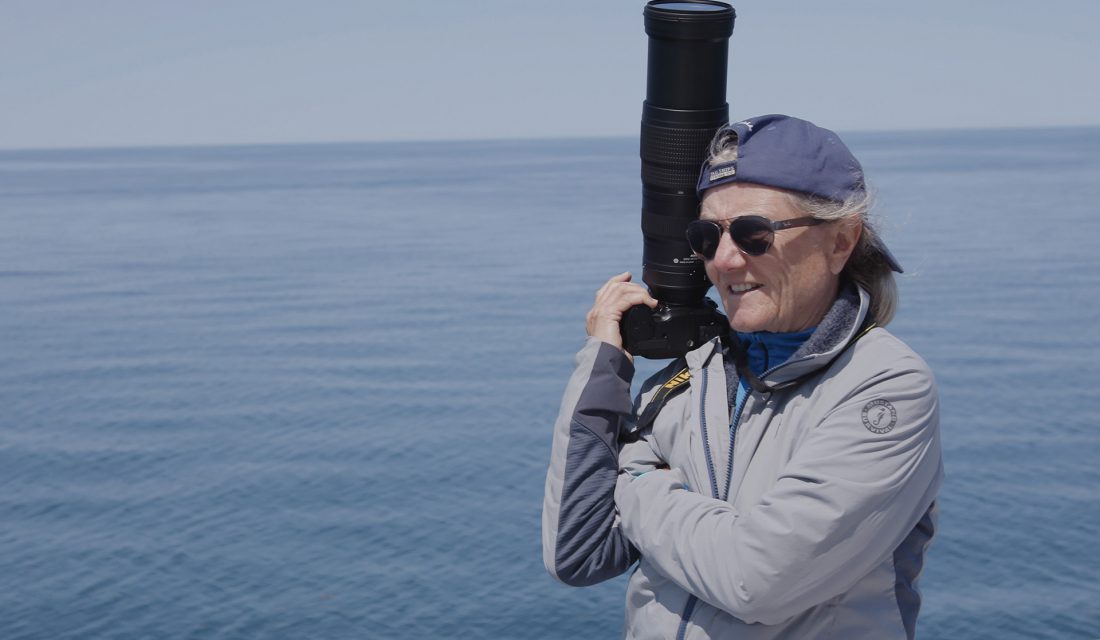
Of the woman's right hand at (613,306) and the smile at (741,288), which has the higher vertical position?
the smile at (741,288)

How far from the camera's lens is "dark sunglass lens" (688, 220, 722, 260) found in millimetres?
2334

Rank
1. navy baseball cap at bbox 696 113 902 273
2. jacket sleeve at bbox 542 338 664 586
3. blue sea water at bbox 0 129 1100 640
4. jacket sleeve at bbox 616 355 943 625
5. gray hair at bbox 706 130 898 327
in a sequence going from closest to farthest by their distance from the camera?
jacket sleeve at bbox 616 355 943 625, navy baseball cap at bbox 696 113 902 273, gray hair at bbox 706 130 898 327, jacket sleeve at bbox 542 338 664 586, blue sea water at bbox 0 129 1100 640

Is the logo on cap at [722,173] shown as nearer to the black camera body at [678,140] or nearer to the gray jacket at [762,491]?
the black camera body at [678,140]

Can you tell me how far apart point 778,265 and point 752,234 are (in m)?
0.09

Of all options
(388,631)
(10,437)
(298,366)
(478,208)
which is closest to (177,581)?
(388,631)

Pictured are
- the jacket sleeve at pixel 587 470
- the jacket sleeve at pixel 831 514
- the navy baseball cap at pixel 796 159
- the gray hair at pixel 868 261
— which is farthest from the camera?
the jacket sleeve at pixel 587 470

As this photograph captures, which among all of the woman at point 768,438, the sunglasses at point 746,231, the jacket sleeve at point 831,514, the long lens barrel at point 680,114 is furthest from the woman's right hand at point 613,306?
the jacket sleeve at point 831,514

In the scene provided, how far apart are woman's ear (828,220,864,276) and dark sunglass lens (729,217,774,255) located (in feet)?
0.48

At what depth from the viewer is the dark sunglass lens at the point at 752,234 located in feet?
7.39

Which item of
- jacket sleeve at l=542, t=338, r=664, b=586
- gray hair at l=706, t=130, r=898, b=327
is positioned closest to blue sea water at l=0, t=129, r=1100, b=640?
gray hair at l=706, t=130, r=898, b=327

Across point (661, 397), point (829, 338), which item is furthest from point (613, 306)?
point (829, 338)

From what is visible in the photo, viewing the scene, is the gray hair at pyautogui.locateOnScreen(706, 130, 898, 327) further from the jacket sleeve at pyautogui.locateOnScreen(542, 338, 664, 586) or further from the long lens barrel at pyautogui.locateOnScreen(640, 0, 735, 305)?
the jacket sleeve at pyautogui.locateOnScreen(542, 338, 664, 586)

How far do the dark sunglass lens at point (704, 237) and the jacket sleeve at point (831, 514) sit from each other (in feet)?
1.43

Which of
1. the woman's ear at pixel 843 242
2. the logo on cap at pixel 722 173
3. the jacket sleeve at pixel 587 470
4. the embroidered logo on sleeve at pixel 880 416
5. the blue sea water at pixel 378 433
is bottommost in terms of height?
the blue sea water at pixel 378 433
